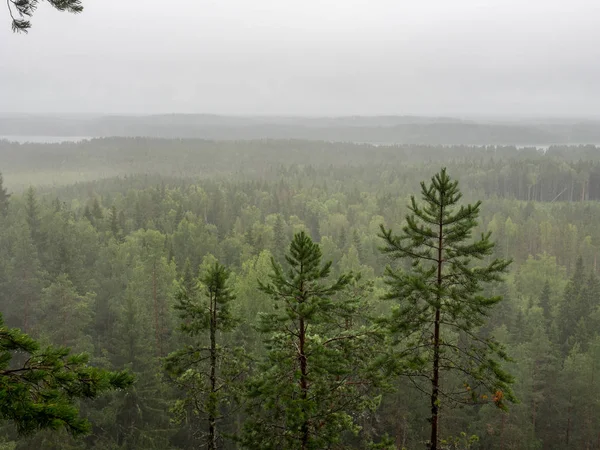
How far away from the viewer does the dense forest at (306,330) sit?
11.2m

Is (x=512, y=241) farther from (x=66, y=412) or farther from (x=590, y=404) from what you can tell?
(x=66, y=412)

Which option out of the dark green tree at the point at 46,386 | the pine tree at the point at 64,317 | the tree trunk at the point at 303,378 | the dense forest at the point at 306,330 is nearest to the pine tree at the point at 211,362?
the dense forest at the point at 306,330

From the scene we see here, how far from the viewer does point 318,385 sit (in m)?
11.4

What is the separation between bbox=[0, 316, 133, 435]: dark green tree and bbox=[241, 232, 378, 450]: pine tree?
581cm

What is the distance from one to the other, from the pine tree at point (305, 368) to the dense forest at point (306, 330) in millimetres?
52

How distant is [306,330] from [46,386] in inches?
298

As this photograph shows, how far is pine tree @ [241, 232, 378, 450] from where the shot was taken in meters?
10.8

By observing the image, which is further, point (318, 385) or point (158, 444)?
point (158, 444)

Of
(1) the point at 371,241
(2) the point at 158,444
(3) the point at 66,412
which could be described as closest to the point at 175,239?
(1) the point at 371,241

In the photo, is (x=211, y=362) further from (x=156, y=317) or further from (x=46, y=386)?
(x=156, y=317)

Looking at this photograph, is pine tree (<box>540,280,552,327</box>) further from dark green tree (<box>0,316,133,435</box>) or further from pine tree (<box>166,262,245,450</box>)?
dark green tree (<box>0,316,133,435</box>)

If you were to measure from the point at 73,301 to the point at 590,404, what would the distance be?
110ft

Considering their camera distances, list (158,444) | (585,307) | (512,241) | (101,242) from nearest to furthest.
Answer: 1. (158,444)
2. (585,307)
3. (101,242)
4. (512,241)

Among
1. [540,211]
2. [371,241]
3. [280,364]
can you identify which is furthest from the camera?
[540,211]
